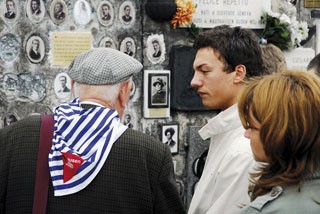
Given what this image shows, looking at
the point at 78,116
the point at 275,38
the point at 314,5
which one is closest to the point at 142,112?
the point at 275,38

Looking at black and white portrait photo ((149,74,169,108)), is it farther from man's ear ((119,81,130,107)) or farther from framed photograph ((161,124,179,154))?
man's ear ((119,81,130,107))

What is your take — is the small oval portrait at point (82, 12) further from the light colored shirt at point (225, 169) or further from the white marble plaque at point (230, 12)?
the light colored shirt at point (225, 169)

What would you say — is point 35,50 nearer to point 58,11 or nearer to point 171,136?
point 58,11

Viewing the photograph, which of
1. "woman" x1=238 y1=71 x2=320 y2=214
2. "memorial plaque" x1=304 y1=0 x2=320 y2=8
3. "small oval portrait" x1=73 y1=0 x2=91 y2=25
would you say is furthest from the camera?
"memorial plaque" x1=304 y1=0 x2=320 y2=8

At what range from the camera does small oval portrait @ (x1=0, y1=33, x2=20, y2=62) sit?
439 centimetres

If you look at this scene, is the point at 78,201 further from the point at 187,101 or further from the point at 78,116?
the point at 187,101

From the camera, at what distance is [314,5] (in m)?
5.57

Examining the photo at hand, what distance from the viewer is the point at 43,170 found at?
2.29 meters

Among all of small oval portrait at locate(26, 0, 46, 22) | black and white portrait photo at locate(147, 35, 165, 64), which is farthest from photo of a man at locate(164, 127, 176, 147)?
small oval portrait at locate(26, 0, 46, 22)

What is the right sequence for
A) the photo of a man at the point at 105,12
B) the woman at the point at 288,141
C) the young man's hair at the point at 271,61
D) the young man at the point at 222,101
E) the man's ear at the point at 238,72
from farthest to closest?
the photo of a man at the point at 105,12 < the young man's hair at the point at 271,61 < the man's ear at the point at 238,72 < the young man at the point at 222,101 < the woman at the point at 288,141

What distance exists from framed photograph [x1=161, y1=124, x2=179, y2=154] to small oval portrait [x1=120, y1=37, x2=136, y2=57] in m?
0.62

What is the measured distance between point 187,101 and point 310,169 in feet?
10.9

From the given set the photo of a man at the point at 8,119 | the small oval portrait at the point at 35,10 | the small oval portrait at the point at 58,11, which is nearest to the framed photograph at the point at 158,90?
the small oval portrait at the point at 58,11

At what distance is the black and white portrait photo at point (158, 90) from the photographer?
491 centimetres
